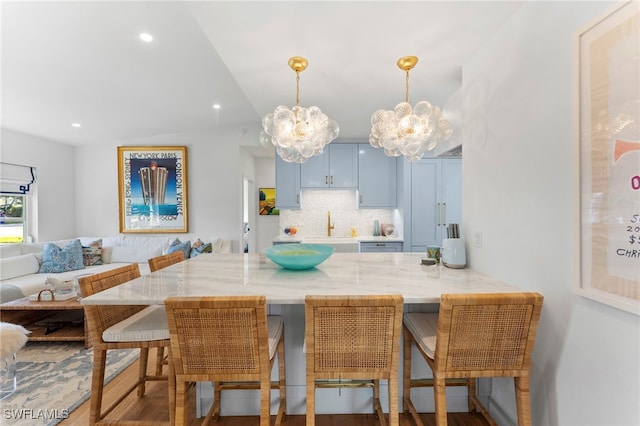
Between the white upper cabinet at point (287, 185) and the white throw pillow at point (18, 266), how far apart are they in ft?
11.3

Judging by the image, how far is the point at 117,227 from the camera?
Answer: 5156 millimetres

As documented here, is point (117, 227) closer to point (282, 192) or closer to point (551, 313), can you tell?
point (282, 192)

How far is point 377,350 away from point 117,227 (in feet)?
18.5

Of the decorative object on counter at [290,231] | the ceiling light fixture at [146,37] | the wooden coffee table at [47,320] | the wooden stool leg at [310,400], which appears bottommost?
the wooden coffee table at [47,320]

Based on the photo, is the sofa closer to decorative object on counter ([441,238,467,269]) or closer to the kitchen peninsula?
the kitchen peninsula

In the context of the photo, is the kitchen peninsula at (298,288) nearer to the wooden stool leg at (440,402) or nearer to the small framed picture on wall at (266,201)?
the wooden stool leg at (440,402)

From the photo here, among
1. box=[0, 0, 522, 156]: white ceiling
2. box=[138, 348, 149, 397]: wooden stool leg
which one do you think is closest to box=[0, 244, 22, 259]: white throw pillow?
box=[0, 0, 522, 156]: white ceiling

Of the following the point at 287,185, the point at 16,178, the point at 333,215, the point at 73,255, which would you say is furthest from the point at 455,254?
the point at 16,178

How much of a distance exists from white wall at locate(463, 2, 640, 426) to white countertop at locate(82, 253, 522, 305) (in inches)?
9.7

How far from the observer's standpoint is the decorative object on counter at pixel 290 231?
15.4ft

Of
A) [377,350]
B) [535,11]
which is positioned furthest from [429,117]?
[377,350]

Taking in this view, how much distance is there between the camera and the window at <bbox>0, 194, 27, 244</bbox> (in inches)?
161

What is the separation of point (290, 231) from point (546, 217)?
3748 mm

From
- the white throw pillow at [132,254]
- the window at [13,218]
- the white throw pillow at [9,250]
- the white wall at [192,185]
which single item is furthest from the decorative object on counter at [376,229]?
the window at [13,218]
